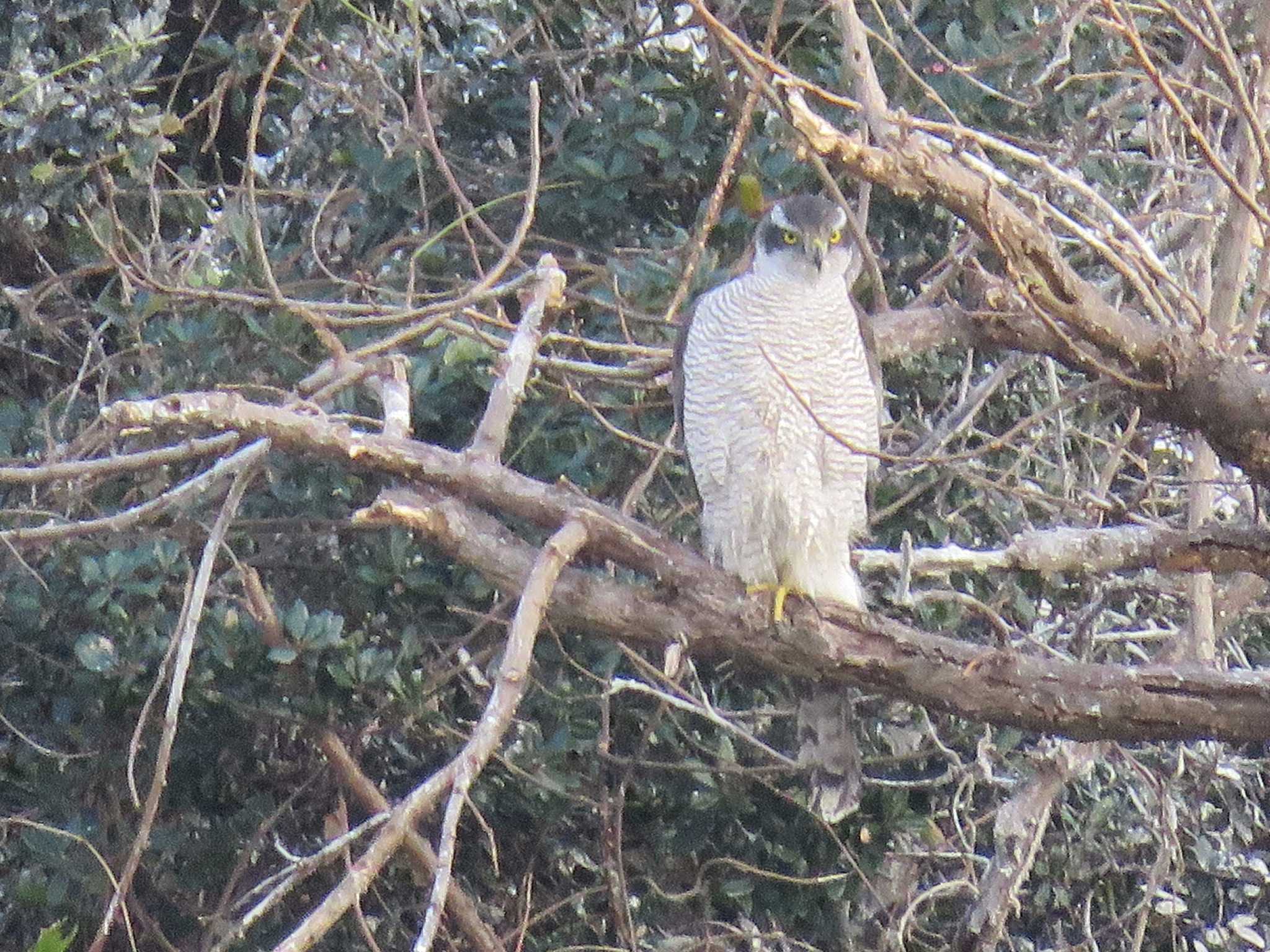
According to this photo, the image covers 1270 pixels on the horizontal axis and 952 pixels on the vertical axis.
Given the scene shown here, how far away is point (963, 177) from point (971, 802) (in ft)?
6.97

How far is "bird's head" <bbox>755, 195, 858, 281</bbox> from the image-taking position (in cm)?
370

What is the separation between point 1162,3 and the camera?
2.61 metres

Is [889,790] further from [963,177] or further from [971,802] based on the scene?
[963,177]

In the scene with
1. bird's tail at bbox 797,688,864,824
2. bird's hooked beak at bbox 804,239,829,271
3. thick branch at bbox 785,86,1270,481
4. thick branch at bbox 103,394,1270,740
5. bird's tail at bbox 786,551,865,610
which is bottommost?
bird's tail at bbox 797,688,864,824

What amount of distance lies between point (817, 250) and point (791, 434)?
1.31ft

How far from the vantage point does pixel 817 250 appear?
3.68 meters

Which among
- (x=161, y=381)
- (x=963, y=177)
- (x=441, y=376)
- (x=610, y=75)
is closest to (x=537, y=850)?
(x=441, y=376)

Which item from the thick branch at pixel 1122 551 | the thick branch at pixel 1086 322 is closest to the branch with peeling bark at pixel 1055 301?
the thick branch at pixel 1086 322

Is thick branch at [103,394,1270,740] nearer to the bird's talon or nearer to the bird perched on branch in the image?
the bird's talon

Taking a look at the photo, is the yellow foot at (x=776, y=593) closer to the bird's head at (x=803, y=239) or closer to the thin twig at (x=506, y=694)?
the thin twig at (x=506, y=694)

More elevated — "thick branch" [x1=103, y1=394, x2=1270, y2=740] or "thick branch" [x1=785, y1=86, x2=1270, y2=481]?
"thick branch" [x1=785, y1=86, x2=1270, y2=481]

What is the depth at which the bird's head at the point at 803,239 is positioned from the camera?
370 cm

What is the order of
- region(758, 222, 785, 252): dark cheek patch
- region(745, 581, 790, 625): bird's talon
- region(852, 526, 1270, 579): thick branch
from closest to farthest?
region(852, 526, 1270, 579): thick branch
region(745, 581, 790, 625): bird's talon
region(758, 222, 785, 252): dark cheek patch

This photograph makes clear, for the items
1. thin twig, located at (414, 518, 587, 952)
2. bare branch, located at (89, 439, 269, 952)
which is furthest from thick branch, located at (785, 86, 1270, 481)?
bare branch, located at (89, 439, 269, 952)
